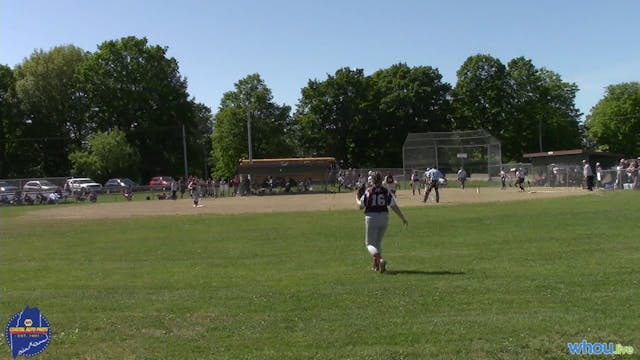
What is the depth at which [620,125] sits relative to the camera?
94375mm

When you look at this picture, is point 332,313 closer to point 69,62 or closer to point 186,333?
point 186,333

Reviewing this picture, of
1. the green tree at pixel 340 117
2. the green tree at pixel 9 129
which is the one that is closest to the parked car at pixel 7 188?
the green tree at pixel 9 129

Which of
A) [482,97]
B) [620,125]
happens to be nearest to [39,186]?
[482,97]

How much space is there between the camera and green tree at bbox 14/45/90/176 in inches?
2945

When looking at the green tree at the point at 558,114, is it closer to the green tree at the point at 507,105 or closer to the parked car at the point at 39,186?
the green tree at the point at 507,105

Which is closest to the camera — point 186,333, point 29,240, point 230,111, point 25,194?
point 186,333

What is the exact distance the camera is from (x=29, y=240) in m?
18.5

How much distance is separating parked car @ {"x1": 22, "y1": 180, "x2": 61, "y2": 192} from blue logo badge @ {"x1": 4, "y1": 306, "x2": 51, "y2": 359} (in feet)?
149

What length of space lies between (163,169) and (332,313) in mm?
72507

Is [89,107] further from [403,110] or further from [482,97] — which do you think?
[482,97]

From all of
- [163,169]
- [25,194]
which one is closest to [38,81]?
[163,169]

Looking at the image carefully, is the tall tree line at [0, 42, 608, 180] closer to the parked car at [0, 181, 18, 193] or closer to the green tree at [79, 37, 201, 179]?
the green tree at [79, 37, 201, 179]

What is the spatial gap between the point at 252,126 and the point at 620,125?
2158 inches

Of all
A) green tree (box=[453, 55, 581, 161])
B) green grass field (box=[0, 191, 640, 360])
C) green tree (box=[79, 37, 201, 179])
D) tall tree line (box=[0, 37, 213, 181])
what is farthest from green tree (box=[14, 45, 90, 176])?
green grass field (box=[0, 191, 640, 360])
